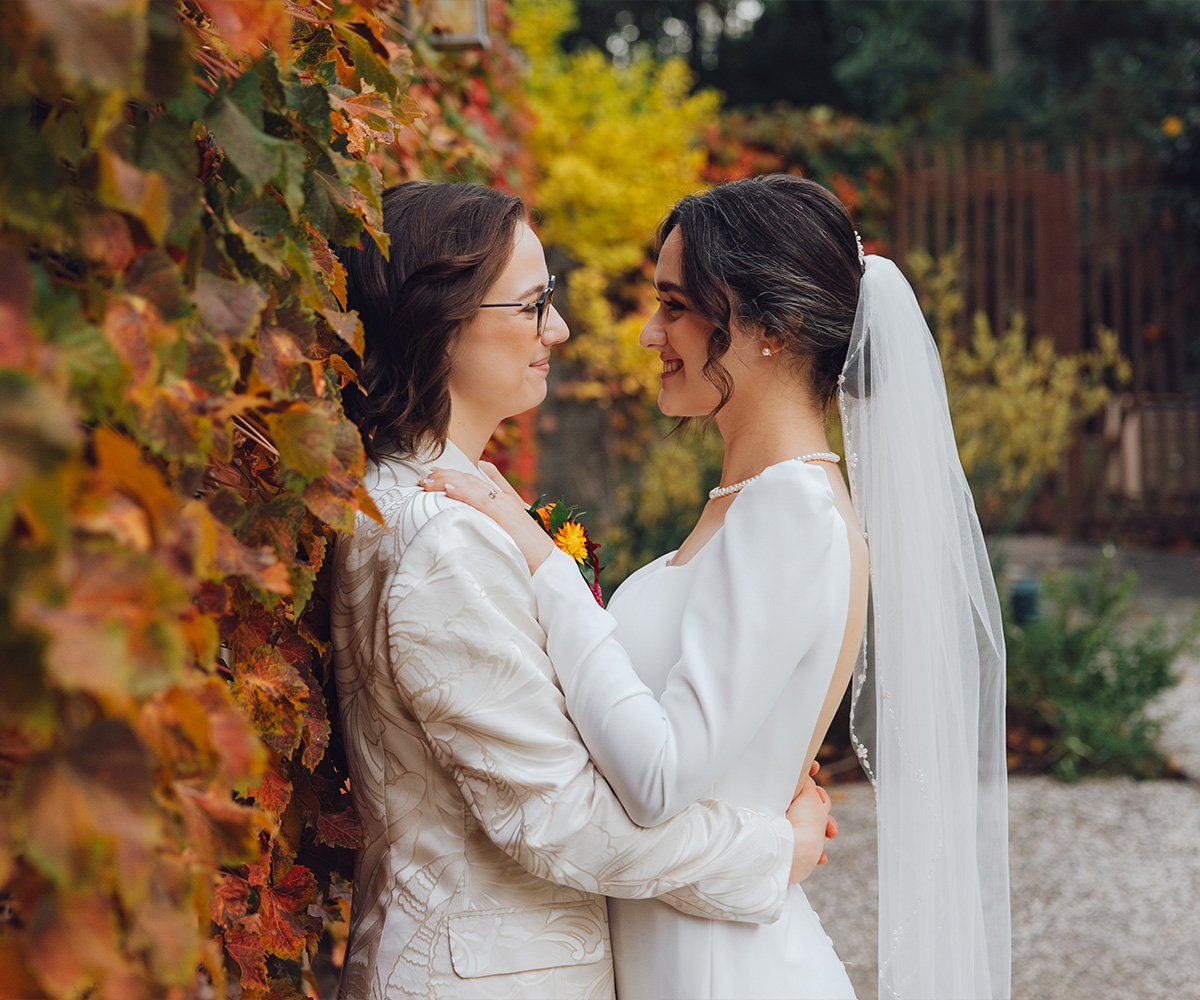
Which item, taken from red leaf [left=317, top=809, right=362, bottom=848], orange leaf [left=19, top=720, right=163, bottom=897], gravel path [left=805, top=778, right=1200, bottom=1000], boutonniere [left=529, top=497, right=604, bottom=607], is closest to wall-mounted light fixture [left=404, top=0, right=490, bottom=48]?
boutonniere [left=529, top=497, right=604, bottom=607]

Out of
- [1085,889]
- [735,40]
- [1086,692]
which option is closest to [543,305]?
[1085,889]

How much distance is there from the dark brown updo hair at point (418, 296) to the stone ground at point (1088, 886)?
2569mm

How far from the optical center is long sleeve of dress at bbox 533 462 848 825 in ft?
4.48

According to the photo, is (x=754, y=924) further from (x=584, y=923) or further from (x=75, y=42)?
(x=75, y=42)

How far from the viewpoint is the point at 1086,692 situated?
15.9 feet

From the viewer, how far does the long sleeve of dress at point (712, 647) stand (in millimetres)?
1366

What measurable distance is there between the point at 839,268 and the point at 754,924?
1.12m

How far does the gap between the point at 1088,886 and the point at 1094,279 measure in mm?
6618

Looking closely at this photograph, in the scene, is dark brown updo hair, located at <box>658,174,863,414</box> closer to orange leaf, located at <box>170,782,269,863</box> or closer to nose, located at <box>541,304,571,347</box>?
nose, located at <box>541,304,571,347</box>

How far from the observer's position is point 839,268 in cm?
184

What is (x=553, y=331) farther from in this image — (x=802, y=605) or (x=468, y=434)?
(x=802, y=605)

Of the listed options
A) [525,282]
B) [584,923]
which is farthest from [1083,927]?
[525,282]

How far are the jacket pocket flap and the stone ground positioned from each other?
2160mm

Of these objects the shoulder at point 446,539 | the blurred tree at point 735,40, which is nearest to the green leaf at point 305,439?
the shoulder at point 446,539
